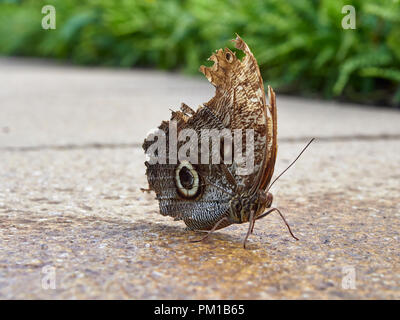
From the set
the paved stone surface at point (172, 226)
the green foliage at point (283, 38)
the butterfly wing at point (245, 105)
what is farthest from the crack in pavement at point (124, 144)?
the butterfly wing at point (245, 105)

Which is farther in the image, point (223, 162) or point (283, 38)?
point (283, 38)

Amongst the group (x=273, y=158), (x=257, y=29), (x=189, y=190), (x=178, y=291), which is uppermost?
(x=257, y=29)

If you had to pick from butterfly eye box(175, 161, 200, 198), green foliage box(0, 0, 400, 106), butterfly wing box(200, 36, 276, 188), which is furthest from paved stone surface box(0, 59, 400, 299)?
green foliage box(0, 0, 400, 106)

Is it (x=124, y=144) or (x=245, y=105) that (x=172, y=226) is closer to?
(x=245, y=105)

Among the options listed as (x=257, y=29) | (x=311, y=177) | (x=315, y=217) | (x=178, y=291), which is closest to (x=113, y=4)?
(x=257, y=29)

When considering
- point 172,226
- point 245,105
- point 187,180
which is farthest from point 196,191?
point 245,105

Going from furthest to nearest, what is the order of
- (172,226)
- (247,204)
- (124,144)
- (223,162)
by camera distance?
(124,144), (172,226), (223,162), (247,204)

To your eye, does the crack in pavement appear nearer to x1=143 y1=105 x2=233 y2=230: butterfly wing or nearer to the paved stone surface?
the paved stone surface

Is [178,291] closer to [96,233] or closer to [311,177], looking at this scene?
[96,233]
